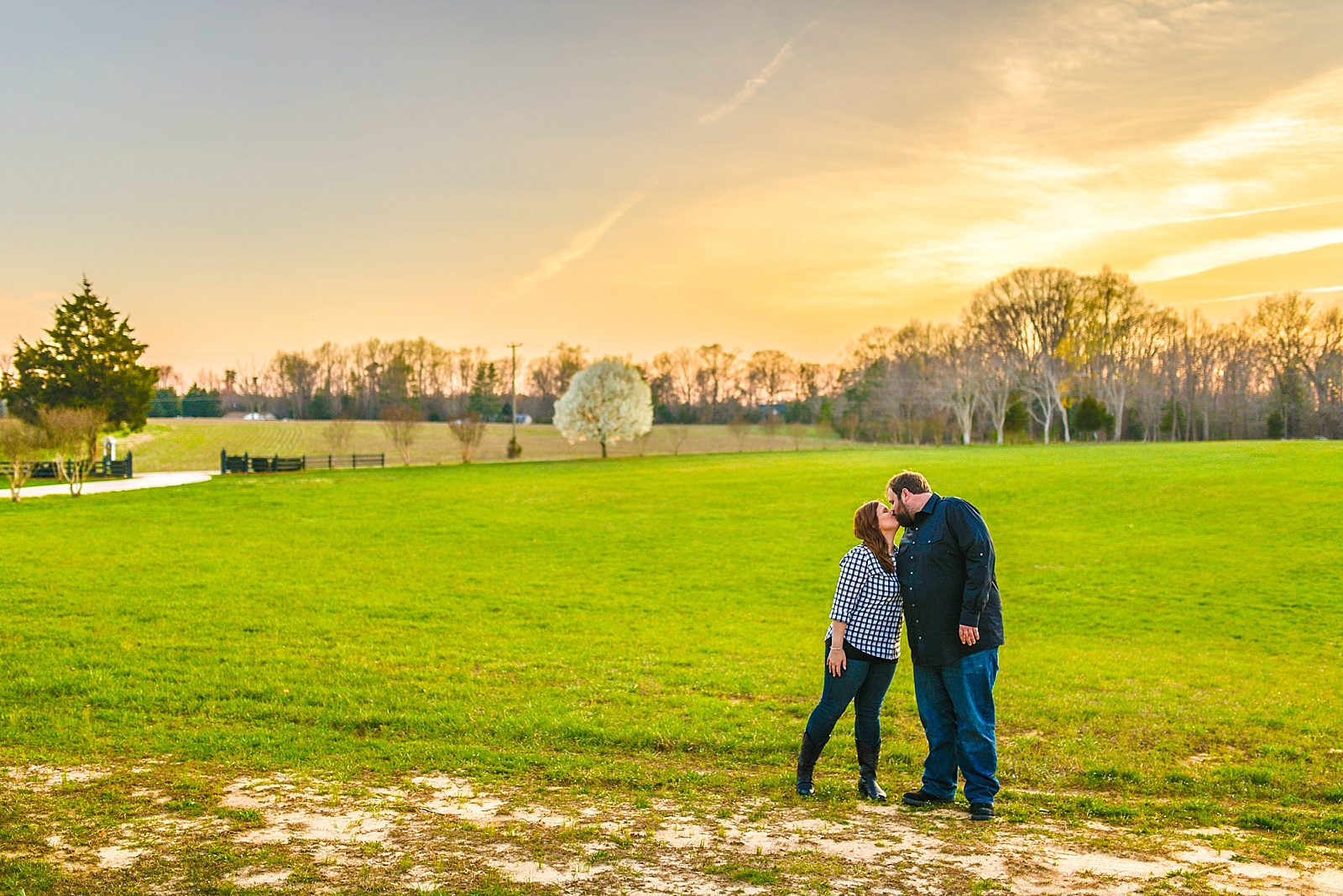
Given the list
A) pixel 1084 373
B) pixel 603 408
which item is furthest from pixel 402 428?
pixel 1084 373

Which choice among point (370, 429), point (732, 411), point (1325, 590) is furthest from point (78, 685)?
point (732, 411)

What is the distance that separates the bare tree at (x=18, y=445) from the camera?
37250 millimetres

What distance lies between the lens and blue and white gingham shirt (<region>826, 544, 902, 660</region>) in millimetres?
6656

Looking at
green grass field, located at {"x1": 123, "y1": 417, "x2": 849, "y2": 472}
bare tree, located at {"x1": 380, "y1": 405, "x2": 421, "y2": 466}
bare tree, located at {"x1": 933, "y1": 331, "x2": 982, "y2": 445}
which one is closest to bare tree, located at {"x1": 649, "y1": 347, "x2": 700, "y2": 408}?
green grass field, located at {"x1": 123, "y1": 417, "x2": 849, "y2": 472}

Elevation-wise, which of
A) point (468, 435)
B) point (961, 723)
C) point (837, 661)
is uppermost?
point (468, 435)

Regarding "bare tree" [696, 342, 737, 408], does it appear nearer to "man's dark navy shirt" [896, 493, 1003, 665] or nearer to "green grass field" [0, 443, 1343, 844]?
"green grass field" [0, 443, 1343, 844]

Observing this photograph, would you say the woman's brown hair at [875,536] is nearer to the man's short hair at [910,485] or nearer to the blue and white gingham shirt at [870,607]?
the blue and white gingham shirt at [870,607]

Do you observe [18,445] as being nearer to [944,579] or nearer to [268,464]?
[268,464]

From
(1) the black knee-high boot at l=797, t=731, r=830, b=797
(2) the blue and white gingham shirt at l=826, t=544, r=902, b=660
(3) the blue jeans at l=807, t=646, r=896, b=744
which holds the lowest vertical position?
(1) the black knee-high boot at l=797, t=731, r=830, b=797

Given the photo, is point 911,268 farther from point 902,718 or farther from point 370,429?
point 370,429

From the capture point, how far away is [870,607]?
262 inches

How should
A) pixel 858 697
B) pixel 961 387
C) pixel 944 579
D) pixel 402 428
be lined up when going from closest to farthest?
pixel 944 579 < pixel 858 697 < pixel 402 428 < pixel 961 387

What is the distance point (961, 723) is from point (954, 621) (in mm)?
831

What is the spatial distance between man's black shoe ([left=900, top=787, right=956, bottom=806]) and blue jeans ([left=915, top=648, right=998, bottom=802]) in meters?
0.04
